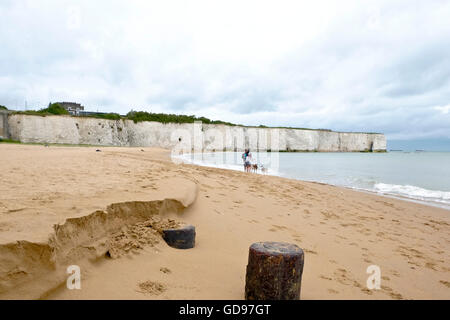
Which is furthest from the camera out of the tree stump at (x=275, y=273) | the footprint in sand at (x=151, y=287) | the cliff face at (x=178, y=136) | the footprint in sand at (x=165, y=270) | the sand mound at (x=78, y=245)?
the cliff face at (x=178, y=136)

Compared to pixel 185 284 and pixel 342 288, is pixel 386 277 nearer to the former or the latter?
pixel 342 288

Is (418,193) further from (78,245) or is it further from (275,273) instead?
(78,245)

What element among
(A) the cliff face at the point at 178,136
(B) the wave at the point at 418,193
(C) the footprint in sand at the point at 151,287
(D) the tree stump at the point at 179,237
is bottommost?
(B) the wave at the point at 418,193

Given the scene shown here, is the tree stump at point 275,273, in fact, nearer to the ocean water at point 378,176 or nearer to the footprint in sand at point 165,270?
the footprint in sand at point 165,270

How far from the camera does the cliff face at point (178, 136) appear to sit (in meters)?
40.3

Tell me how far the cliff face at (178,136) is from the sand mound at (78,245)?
4507 cm

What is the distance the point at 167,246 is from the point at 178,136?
58396mm

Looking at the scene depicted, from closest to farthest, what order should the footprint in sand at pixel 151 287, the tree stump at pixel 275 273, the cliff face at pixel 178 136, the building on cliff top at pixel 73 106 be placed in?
the tree stump at pixel 275 273 → the footprint in sand at pixel 151 287 → the cliff face at pixel 178 136 → the building on cliff top at pixel 73 106

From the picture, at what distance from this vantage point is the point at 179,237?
3170 mm

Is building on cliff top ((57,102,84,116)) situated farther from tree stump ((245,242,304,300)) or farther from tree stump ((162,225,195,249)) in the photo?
tree stump ((245,242,304,300))

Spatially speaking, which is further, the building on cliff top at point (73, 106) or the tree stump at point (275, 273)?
the building on cliff top at point (73, 106)

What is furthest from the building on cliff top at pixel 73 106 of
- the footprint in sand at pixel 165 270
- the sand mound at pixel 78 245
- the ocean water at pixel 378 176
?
the footprint in sand at pixel 165 270

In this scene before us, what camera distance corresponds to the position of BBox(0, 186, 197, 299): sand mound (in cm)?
187

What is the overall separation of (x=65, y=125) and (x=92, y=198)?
46.0 metres
